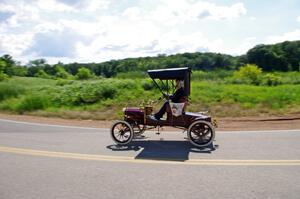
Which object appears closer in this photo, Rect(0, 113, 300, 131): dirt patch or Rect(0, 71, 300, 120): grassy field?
Rect(0, 113, 300, 131): dirt patch

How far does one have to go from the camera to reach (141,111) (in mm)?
9984

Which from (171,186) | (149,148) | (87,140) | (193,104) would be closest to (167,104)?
(149,148)

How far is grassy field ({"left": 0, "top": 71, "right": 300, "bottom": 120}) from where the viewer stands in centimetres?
1727

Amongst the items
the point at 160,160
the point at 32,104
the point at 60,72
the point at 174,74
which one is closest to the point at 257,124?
the point at 174,74

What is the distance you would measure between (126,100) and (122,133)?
10.7 metres

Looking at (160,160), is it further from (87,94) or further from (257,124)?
(87,94)

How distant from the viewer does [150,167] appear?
23.5ft

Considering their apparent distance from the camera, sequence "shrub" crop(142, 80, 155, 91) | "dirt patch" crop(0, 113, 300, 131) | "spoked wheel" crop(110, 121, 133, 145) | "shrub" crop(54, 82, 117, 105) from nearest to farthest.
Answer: "spoked wheel" crop(110, 121, 133, 145) → "dirt patch" crop(0, 113, 300, 131) → "shrub" crop(54, 82, 117, 105) → "shrub" crop(142, 80, 155, 91)

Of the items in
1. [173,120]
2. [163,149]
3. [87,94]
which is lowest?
[163,149]

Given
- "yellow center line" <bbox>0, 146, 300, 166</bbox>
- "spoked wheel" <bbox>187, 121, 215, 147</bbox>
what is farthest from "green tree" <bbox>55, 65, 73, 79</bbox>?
"yellow center line" <bbox>0, 146, 300, 166</bbox>

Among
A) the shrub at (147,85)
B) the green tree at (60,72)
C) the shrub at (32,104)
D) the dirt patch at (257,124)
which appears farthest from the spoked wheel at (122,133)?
the green tree at (60,72)

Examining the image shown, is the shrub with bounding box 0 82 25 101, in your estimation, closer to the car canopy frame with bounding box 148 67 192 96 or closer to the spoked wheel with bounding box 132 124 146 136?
the spoked wheel with bounding box 132 124 146 136

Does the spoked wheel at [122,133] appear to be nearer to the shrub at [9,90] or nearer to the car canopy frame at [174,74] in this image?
the car canopy frame at [174,74]

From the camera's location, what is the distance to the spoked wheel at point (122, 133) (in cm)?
967
